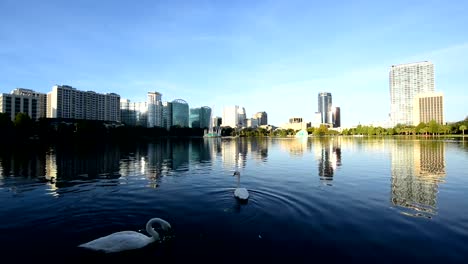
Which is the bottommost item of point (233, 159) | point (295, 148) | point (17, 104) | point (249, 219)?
point (249, 219)

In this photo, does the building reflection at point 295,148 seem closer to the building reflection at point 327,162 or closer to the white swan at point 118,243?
the building reflection at point 327,162

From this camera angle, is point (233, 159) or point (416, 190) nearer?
point (416, 190)

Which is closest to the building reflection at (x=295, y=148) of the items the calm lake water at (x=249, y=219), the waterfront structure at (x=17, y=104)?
the calm lake water at (x=249, y=219)

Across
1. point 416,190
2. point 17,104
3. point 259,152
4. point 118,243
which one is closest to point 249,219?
point 118,243

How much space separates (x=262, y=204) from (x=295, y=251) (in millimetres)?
6629

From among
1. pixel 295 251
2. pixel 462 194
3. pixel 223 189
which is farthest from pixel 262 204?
pixel 462 194

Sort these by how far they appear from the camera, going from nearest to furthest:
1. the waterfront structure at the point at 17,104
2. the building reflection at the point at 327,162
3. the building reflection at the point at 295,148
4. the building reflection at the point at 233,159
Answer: the building reflection at the point at 327,162, the building reflection at the point at 233,159, the building reflection at the point at 295,148, the waterfront structure at the point at 17,104

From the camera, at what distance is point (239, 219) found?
46.1 ft

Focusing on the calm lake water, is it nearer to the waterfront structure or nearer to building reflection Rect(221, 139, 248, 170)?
building reflection Rect(221, 139, 248, 170)

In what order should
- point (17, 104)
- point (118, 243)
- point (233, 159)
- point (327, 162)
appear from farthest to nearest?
point (17, 104)
point (233, 159)
point (327, 162)
point (118, 243)

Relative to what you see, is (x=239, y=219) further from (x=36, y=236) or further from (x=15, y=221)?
(x=15, y=221)

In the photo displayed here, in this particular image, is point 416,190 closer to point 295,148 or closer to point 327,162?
point 327,162

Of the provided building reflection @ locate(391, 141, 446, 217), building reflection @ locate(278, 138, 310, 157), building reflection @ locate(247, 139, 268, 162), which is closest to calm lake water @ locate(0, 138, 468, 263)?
Answer: building reflection @ locate(391, 141, 446, 217)

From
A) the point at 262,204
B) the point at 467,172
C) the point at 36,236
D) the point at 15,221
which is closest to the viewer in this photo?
the point at 36,236
